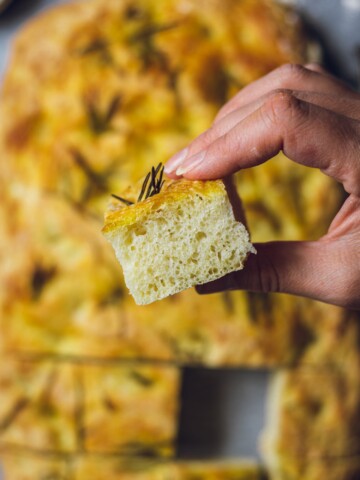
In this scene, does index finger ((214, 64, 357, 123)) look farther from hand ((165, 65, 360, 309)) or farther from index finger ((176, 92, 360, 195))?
index finger ((176, 92, 360, 195))

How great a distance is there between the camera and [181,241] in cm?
71

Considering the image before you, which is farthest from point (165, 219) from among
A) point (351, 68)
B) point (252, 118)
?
point (351, 68)

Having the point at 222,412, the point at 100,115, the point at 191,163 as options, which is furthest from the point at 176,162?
the point at 222,412

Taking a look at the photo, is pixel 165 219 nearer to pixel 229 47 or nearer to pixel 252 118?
pixel 252 118

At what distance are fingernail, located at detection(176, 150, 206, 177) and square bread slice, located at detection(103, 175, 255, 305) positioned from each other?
0.02 m

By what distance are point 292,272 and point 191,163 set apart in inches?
6.9

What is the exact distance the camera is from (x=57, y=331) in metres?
1.33

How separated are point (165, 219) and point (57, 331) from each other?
2.26 feet

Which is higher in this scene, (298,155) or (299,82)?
(299,82)

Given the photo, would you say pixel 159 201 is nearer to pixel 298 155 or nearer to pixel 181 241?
pixel 181 241

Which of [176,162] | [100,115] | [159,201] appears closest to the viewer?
[159,201]

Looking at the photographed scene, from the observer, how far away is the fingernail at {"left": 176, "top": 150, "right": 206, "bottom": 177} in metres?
0.73

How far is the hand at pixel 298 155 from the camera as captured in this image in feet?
2.32

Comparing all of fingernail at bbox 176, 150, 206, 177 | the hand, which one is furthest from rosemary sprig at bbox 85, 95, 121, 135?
fingernail at bbox 176, 150, 206, 177
